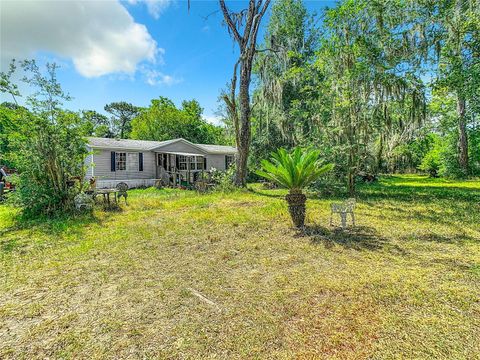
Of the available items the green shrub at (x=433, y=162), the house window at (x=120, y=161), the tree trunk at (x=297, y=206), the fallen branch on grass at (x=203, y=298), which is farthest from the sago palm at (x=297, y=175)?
the green shrub at (x=433, y=162)

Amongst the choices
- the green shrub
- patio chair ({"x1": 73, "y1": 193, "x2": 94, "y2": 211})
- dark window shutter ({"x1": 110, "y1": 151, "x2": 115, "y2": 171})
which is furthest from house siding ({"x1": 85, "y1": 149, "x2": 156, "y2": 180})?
the green shrub

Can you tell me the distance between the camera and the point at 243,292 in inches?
128

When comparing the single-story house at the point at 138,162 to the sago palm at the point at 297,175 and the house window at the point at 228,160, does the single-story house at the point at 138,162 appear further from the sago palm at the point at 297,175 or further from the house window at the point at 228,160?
the sago palm at the point at 297,175

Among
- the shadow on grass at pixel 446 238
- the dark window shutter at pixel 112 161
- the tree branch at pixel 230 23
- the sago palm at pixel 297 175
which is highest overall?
the tree branch at pixel 230 23

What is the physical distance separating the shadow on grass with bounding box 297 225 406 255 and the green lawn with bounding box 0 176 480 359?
0.04 metres

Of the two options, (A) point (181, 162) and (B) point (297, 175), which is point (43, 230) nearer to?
(B) point (297, 175)

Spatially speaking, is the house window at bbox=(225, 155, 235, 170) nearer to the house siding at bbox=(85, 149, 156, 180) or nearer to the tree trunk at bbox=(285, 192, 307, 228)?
the house siding at bbox=(85, 149, 156, 180)

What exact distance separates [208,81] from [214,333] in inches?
820

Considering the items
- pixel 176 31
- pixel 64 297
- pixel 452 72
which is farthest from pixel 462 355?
pixel 176 31

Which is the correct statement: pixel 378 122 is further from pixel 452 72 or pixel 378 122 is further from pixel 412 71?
pixel 452 72

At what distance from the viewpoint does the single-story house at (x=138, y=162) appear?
1608 centimetres

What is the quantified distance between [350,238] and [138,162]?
15.6 meters

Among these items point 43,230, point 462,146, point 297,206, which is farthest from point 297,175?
point 462,146

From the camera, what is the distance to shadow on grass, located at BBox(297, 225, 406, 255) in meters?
4.87
